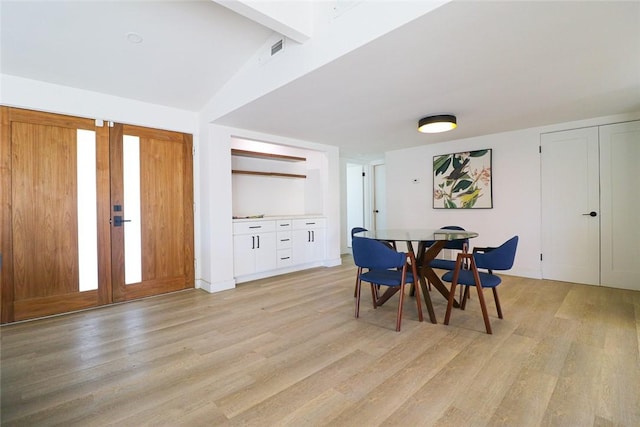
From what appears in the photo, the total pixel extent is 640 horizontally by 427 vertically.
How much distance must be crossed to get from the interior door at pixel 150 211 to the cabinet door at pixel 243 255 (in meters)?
0.60

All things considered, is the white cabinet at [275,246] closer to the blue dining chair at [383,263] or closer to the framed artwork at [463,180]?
the blue dining chair at [383,263]

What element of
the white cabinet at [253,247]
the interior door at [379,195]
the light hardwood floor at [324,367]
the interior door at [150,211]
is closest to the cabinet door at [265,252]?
the white cabinet at [253,247]

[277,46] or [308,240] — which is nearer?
[277,46]

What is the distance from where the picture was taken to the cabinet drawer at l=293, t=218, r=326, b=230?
16.2 feet

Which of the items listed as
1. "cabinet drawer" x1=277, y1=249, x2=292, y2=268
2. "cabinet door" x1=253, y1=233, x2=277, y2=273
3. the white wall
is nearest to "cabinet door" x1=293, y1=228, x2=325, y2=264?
"cabinet drawer" x1=277, y1=249, x2=292, y2=268

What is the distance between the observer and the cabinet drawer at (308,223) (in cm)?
493

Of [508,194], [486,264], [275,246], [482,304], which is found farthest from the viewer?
[275,246]

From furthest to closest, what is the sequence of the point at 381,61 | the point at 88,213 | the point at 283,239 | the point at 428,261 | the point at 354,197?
the point at 354,197, the point at 283,239, the point at 88,213, the point at 428,261, the point at 381,61

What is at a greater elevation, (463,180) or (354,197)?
(463,180)

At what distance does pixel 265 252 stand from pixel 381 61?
10.4 feet

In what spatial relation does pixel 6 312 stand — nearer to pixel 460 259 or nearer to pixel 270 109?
pixel 270 109

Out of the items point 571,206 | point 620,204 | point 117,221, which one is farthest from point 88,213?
point 620,204

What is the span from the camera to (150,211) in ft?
12.1

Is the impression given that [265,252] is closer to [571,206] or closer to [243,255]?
[243,255]
